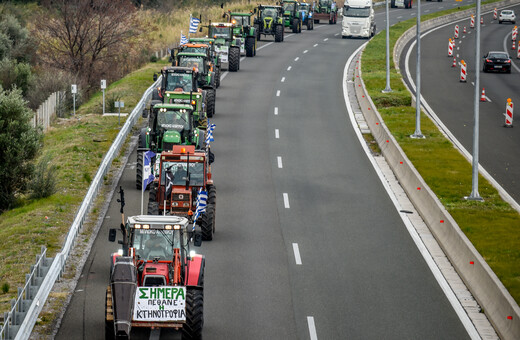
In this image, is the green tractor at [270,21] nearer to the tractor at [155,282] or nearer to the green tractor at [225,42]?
the green tractor at [225,42]

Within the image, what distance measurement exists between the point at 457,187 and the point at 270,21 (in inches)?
1769

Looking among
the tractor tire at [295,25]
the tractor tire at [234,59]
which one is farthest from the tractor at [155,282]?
the tractor tire at [295,25]

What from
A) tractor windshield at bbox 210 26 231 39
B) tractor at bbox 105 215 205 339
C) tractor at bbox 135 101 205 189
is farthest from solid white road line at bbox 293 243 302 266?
tractor windshield at bbox 210 26 231 39

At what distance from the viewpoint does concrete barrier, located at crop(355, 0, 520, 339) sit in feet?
58.5

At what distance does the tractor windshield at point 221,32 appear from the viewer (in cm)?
5581

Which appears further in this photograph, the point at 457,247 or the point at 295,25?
the point at 295,25

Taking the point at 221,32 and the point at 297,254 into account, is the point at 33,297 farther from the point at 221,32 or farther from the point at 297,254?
the point at 221,32

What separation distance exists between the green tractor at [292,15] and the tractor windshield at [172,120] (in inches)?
1967

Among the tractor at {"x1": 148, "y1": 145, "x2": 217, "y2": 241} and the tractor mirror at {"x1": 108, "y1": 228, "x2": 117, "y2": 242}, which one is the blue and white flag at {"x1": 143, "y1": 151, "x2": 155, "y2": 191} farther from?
the tractor mirror at {"x1": 108, "y1": 228, "x2": 117, "y2": 242}

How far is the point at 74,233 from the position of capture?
22.8m

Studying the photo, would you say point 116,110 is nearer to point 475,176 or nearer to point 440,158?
point 440,158

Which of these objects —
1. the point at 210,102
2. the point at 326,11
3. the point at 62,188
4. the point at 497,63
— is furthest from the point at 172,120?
the point at 326,11

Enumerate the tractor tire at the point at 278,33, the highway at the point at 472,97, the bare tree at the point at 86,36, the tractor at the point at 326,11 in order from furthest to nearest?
the tractor at the point at 326,11
the tractor tire at the point at 278,33
the bare tree at the point at 86,36
the highway at the point at 472,97

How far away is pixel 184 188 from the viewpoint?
80.7ft
